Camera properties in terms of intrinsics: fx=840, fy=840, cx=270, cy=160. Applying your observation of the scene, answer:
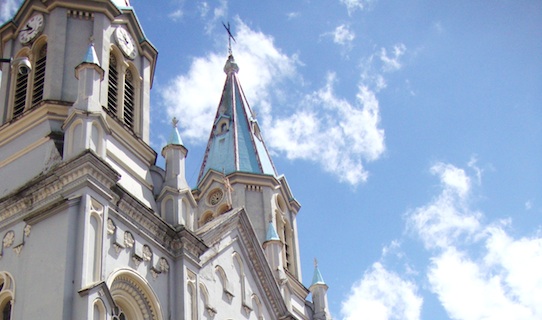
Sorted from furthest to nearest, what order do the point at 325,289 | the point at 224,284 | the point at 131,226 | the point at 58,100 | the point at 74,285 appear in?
the point at 325,289
the point at 224,284
the point at 58,100
the point at 131,226
the point at 74,285

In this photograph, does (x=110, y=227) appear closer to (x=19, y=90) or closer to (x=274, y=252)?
(x=19, y=90)

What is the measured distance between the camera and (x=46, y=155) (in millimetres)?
22203

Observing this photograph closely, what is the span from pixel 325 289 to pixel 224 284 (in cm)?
813

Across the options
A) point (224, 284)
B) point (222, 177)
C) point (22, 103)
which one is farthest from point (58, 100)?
point (222, 177)

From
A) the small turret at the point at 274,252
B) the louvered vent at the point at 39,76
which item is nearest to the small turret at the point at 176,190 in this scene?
the louvered vent at the point at 39,76

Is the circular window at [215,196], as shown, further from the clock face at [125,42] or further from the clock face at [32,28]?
the clock face at [32,28]

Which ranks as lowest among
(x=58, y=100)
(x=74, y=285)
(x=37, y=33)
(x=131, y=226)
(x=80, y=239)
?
(x=74, y=285)

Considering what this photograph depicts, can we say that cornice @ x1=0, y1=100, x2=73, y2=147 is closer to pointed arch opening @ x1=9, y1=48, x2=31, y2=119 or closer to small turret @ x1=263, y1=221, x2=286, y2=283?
pointed arch opening @ x1=9, y1=48, x2=31, y2=119

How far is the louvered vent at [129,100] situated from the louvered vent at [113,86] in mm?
493

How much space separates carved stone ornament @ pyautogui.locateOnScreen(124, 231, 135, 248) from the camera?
842 inches

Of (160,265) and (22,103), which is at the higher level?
(22,103)

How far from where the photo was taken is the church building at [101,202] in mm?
19688

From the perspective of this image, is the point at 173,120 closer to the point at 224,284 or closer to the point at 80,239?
the point at 224,284

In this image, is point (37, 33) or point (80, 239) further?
point (37, 33)
